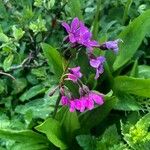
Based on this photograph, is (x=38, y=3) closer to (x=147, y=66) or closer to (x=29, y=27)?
(x=29, y=27)

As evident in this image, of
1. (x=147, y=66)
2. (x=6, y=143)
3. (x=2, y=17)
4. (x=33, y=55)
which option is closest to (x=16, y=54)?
(x=33, y=55)

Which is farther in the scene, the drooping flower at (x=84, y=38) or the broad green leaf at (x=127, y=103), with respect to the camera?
the broad green leaf at (x=127, y=103)

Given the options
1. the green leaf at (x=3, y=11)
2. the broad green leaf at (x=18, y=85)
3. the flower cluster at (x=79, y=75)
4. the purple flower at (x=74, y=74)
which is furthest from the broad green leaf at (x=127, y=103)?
the green leaf at (x=3, y=11)

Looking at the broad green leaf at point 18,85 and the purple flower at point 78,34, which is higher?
the purple flower at point 78,34

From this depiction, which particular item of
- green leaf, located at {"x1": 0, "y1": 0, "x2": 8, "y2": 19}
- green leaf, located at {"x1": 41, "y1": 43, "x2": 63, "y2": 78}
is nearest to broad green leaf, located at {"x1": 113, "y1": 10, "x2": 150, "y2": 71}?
green leaf, located at {"x1": 41, "y1": 43, "x2": 63, "y2": 78}

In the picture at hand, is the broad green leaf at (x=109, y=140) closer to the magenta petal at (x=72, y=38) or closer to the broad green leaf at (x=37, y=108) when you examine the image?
the broad green leaf at (x=37, y=108)

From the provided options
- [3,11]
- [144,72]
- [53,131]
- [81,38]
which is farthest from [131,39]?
[3,11]

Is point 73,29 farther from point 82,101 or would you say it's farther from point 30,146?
point 30,146

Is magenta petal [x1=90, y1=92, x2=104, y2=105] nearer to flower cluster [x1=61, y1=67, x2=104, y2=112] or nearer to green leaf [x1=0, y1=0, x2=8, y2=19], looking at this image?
flower cluster [x1=61, y1=67, x2=104, y2=112]
